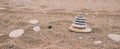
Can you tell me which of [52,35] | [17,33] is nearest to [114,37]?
[52,35]

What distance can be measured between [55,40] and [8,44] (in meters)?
0.52

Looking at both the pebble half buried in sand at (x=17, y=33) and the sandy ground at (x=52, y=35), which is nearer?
the sandy ground at (x=52, y=35)

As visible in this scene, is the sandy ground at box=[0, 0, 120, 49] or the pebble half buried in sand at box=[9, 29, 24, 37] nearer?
the sandy ground at box=[0, 0, 120, 49]

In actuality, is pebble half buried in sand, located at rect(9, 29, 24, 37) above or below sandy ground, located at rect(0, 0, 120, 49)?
above

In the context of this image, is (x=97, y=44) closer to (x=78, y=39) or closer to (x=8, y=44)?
(x=78, y=39)

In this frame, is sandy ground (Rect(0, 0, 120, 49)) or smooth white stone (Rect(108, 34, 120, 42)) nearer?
sandy ground (Rect(0, 0, 120, 49))

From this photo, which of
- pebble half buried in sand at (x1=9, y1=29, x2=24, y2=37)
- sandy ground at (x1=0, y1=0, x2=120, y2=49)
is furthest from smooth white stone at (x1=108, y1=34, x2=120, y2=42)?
pebble half buried in sand at (x1=9, y1=29, x2=24, y2=37)

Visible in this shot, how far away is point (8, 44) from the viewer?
243cm

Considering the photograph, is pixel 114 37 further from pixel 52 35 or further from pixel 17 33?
pixel 17 33

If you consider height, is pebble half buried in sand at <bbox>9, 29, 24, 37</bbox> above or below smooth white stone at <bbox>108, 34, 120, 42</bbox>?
above

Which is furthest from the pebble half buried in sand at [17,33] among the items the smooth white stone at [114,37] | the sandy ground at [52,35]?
the smooth white stone at [114,37]

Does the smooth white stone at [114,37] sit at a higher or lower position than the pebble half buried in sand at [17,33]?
lower

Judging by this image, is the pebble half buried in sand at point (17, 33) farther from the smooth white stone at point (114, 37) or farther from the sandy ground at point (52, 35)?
the smooth white stone at point (114, 37)

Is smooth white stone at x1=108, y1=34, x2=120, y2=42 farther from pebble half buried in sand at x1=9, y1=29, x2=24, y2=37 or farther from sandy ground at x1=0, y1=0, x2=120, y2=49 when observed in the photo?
pebble half buried in sand at x1=9, y1=29, x2=24, y2=37
